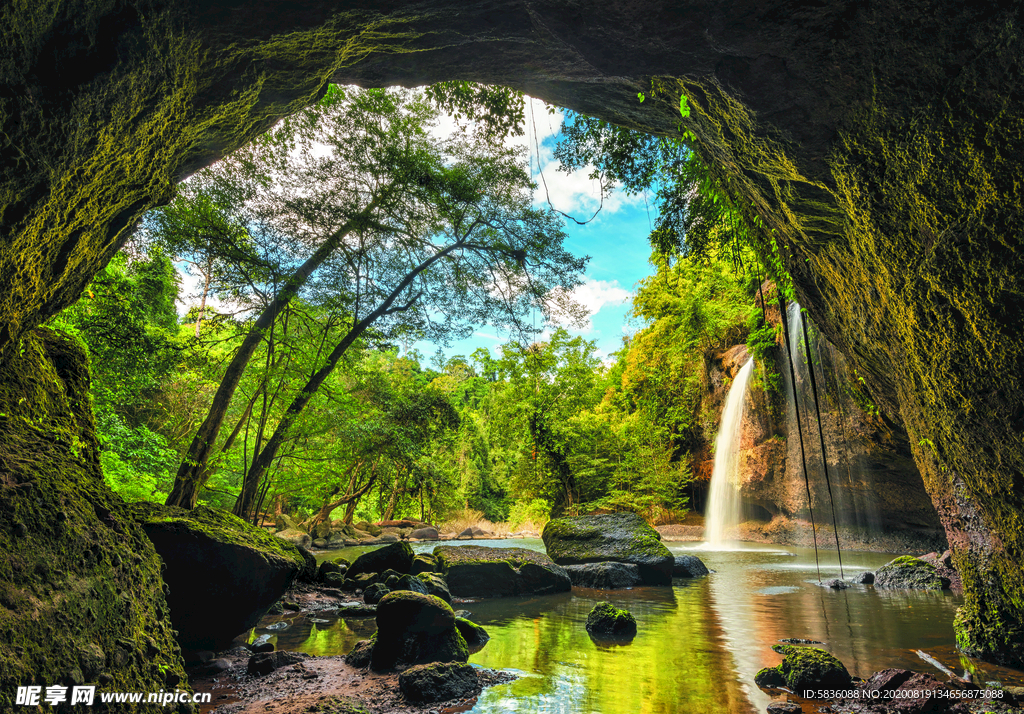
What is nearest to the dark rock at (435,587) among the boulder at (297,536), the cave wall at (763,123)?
the cave wall at (763,123)

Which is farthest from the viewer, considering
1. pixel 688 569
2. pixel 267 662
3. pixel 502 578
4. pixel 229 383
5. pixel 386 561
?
pixel 688 569

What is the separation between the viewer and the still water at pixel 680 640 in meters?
3.82

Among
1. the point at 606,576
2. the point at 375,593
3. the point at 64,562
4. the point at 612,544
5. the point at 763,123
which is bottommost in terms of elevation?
the point at 606,576

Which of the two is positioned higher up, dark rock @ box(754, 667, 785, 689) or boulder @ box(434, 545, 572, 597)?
dark rock @ box(754, 667, 785, 689)

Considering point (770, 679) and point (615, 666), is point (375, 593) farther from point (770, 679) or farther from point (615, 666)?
point (770, 679)

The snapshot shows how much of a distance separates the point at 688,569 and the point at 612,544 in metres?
1.69

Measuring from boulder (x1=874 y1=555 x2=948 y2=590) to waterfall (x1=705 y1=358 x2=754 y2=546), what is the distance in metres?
9.72

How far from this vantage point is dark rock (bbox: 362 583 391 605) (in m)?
8.03

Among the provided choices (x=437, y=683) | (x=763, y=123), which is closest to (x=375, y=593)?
(x=437, y=683)

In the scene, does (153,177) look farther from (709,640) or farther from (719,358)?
(719,358)

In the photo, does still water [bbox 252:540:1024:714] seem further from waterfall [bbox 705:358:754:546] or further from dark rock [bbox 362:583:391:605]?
waterfall [bbox 705:358:754:546]

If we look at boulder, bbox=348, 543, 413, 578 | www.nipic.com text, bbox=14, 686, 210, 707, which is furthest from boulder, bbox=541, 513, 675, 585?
www.nipic.com text, bbox=14, 686, 210, 707

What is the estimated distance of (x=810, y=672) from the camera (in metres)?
3.81

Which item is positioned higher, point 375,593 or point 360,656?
point 360,656
